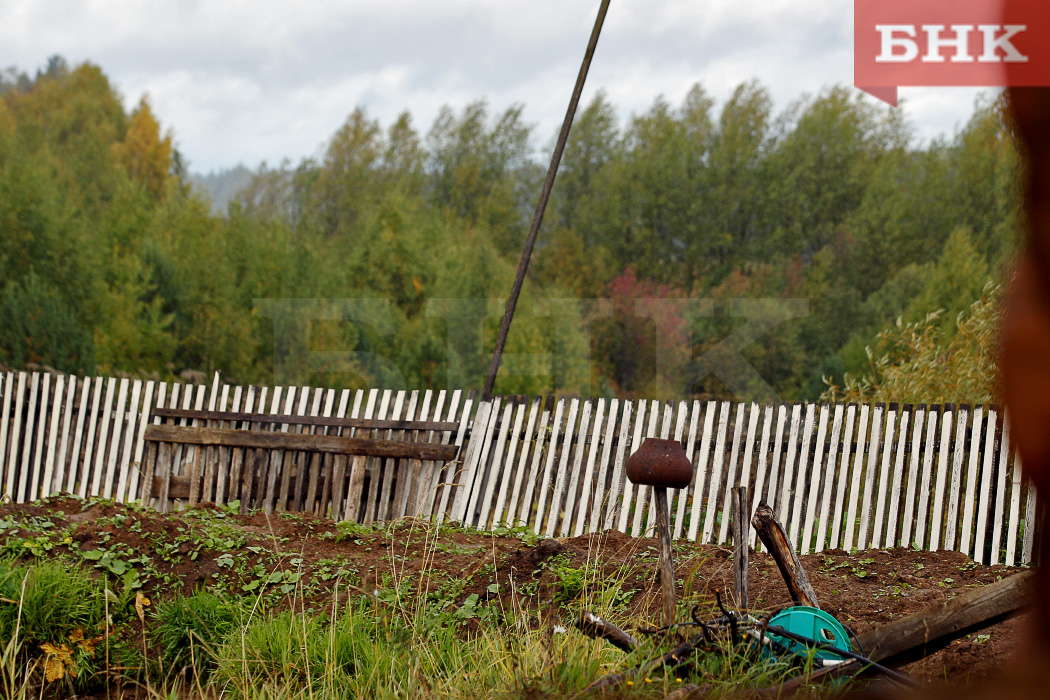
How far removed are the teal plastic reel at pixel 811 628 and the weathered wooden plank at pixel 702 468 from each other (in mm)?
3793

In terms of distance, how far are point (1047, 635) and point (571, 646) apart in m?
2.93

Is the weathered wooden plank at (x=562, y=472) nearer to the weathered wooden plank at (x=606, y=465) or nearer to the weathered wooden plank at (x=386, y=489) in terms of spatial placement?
the weathered wooden plank at (x=606, y=465)

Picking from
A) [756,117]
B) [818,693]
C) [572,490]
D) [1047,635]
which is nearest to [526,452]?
Answer: [572,490]

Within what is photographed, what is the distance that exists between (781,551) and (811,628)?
64 cm

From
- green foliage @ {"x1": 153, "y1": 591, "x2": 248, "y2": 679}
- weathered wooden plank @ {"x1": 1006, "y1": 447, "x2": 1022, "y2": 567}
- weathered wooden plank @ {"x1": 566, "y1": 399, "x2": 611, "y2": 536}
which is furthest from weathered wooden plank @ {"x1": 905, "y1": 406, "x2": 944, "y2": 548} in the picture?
green foliage @ {"x1": 153, "y1": 591, "x2": 248, "y2": 679}

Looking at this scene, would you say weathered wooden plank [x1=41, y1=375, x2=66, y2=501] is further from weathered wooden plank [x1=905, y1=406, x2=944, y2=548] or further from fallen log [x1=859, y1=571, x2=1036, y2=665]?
fallen log [x1=859, y1=571, x2=1036, y2=665]

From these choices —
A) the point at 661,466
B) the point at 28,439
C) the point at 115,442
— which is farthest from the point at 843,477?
the point at 28,439

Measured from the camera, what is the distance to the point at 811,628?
9.02 ft

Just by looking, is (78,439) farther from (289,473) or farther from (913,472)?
(913,472)

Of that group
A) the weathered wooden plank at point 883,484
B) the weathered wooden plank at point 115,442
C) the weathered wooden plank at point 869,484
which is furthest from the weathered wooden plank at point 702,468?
the weathered wooden plank at point 115,442

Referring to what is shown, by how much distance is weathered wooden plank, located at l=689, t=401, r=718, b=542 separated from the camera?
6.58 metres

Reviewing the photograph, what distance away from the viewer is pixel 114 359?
56.7 ft

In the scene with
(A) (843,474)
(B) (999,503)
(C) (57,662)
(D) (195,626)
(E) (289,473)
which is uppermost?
(A) (843,474)

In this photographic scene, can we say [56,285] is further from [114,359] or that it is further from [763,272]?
[763,272]
